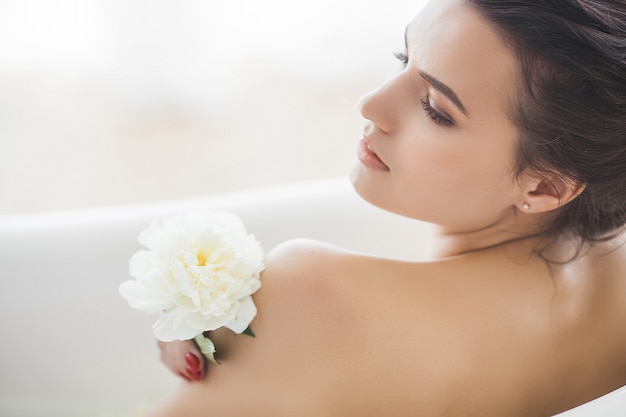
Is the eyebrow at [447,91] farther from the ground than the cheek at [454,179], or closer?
farther from the ground

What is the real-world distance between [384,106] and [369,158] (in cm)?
11

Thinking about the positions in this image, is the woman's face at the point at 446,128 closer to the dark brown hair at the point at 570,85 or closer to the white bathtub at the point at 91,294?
the dark brown hair at the point at 570,85

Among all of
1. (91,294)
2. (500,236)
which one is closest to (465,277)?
(500,236)

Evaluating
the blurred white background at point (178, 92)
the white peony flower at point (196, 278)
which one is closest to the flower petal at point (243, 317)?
the white peony flower at point (196, 278)

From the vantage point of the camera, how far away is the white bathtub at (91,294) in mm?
1787

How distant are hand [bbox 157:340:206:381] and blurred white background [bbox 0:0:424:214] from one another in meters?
2.00

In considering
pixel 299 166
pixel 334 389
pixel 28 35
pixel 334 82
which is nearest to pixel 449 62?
pixel 334 389

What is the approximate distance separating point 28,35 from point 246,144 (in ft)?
4.07

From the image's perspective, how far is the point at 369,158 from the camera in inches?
49.5

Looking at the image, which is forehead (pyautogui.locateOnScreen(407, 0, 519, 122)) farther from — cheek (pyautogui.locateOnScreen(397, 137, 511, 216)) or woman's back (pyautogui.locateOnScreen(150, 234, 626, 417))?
woman's back (pyautogui.locateOnScreen(150, 234, 626, 417))

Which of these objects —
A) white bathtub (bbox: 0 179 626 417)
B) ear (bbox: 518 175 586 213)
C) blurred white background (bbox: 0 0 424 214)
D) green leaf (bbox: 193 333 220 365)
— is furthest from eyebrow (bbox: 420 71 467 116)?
blurred white background (bbox: 0 0 424 214)

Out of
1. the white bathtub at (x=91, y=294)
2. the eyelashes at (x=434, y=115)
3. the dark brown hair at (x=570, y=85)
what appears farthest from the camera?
the white bathtub at (x=91, y=294)

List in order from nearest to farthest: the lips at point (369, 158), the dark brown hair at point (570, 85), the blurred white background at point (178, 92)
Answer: the dark brown hair at point (570, 85) → the lips at point (369, 158) → the blurred white background at point (178, 92)

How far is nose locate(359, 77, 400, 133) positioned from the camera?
45.7 inches
